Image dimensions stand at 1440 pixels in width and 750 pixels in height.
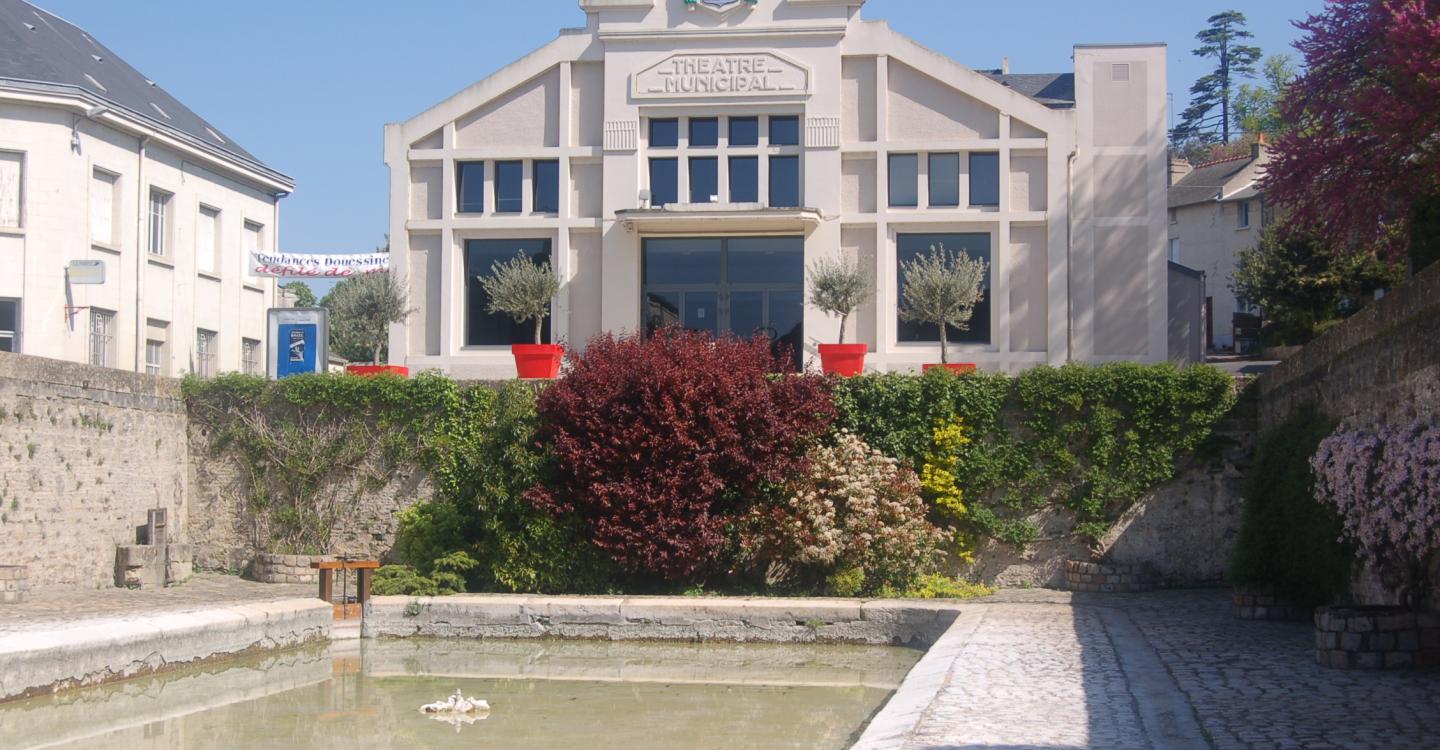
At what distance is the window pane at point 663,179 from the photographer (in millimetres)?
26297

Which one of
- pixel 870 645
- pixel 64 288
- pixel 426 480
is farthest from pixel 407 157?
pixel 870 645

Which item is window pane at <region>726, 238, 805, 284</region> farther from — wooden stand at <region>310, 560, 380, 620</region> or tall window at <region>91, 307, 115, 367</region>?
tall window at <region>91, 307, 115, 367</region>

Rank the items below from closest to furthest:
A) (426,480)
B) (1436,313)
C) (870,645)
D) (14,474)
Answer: (1436,313), (870,645), (14,474), (426,480)

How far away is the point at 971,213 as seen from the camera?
2566 cm

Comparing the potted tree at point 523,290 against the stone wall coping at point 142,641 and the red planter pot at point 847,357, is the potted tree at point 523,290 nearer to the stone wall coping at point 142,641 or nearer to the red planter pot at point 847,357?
the red planter pot at point 847,357

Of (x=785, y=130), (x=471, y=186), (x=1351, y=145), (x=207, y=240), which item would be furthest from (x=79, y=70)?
(x=1351, y=145)

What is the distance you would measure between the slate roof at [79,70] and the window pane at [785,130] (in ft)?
42.0

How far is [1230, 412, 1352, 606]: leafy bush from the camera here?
1273 cm

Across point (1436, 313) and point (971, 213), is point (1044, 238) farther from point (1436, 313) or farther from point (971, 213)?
point (1436, 313)

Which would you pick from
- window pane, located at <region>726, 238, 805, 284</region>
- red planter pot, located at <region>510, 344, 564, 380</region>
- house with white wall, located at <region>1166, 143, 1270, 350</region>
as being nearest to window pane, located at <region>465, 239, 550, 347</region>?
window pane, located at <region>726, 238, 805, 284</region>

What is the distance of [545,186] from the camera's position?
26.7 m

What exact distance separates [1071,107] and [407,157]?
13.0 meters

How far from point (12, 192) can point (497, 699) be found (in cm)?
1829

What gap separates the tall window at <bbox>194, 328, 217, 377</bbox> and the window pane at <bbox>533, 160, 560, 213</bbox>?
368 inches
